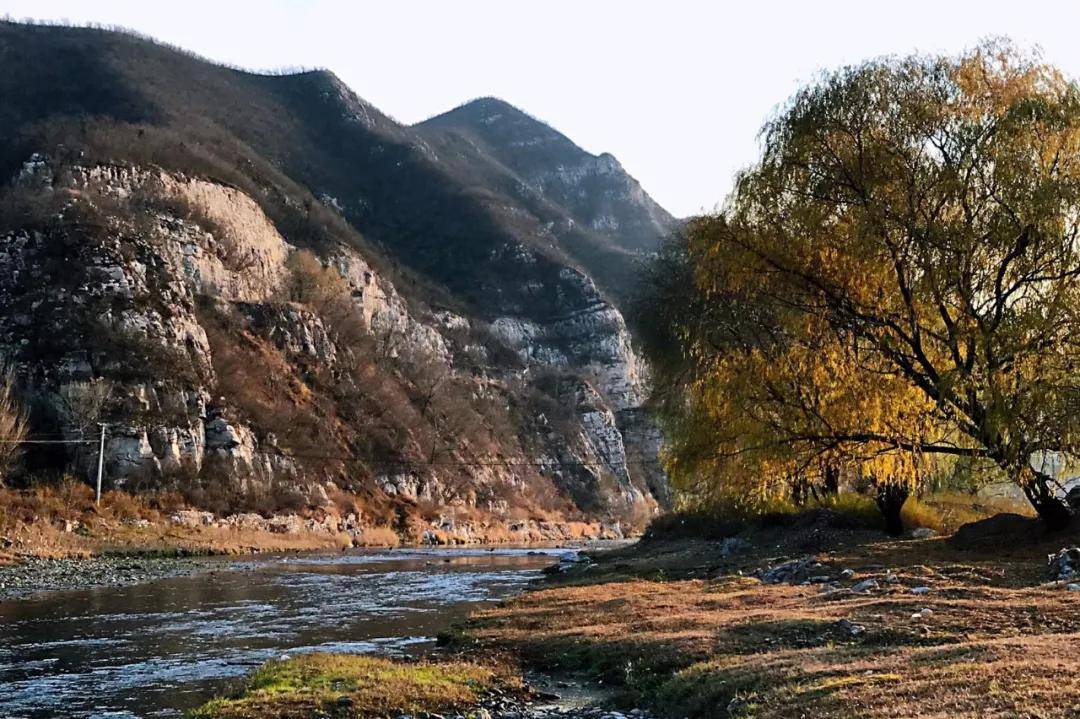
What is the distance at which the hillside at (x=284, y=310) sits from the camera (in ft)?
210

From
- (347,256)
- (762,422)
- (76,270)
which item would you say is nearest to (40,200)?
(76,270)

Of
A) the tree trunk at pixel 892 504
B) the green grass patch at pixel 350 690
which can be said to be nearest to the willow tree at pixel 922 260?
the tree trunk at pixel 892 504

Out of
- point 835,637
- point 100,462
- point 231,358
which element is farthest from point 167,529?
point 835,637

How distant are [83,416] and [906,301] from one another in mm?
56780

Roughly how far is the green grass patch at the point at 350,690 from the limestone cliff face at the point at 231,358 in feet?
147

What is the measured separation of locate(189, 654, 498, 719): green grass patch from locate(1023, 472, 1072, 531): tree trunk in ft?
48.0

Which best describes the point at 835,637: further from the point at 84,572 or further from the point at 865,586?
the point at 84,572

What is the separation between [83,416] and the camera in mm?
57719

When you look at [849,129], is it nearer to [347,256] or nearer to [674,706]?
[674,706]

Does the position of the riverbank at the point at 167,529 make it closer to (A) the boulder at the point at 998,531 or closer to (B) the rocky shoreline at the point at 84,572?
(B) the rocky shoreline at the point at 84,572

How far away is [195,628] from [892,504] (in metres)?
22.1

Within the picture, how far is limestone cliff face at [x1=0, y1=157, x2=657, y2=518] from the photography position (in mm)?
61719

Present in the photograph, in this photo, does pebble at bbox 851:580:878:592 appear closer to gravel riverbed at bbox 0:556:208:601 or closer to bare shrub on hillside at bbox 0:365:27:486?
gravel riverbed at bbox 0:556:208:601

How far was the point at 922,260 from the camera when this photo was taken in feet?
61.3
